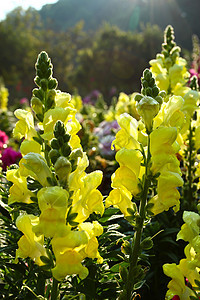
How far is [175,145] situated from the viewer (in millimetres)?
1225

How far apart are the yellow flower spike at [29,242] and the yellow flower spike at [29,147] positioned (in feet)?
0.89

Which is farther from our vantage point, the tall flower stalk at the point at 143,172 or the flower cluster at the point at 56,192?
the tall flower stalk at the point at 143,172

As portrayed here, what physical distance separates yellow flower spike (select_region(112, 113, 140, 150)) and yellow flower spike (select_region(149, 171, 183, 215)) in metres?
0.16

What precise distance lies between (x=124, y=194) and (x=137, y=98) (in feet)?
1.25

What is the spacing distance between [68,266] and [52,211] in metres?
0.18

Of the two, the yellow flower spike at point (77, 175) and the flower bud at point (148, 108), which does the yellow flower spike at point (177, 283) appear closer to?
the yellow flower spike at point (77, 175)

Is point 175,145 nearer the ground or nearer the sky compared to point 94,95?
nearer the ground

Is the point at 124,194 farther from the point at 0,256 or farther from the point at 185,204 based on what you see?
the point at 185,204

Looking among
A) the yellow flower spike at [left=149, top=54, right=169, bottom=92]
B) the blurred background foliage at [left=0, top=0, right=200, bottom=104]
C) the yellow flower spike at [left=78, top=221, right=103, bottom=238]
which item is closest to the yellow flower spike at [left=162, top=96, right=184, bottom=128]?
the yellow flower spike at [left=78, top=221, right=103, bottom=238]

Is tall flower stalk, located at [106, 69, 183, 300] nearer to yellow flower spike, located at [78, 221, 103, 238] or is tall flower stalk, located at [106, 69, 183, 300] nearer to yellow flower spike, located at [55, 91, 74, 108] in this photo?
yellow flower spike, located at [78, 221, 103, 238]

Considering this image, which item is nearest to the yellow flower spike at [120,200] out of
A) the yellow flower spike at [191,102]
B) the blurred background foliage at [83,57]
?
the yellow flower spike at [191,102]

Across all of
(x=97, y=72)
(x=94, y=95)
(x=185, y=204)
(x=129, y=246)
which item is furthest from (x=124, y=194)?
(x=97, y=72)

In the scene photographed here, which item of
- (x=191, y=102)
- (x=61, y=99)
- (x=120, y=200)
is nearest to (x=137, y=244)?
(x=120, y=200)

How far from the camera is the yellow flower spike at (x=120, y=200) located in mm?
1229
